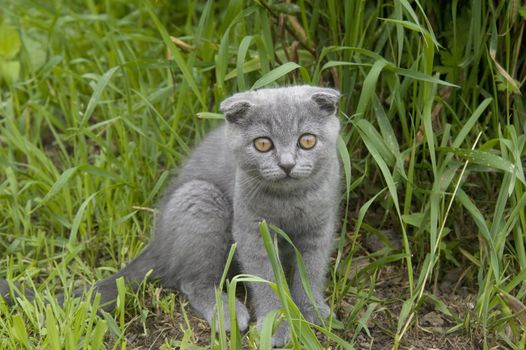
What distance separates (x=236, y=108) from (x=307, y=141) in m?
0.32

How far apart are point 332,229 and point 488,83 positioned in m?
1.09

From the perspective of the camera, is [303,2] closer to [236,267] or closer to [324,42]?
[324,42]

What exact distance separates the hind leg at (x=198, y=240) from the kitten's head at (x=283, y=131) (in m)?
0.36

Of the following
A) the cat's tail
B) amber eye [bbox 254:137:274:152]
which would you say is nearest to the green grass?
the cat's tail

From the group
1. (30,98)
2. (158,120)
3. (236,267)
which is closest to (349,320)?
(236,267)

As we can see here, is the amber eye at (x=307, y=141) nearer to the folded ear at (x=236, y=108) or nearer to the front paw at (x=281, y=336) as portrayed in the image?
the folded ear at (x=236, y=108)

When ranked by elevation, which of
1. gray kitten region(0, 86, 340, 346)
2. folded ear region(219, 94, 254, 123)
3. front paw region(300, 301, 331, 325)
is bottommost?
front paw region(300, 301, 331, 325)

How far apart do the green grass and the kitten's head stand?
0.17 m

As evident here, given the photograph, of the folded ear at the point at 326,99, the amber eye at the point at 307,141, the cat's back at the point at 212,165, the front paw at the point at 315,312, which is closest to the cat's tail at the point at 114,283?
the cat's back at the point at 212,165

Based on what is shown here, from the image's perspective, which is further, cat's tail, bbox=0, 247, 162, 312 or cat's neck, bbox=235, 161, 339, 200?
cat's tail, bbox=0, 247, 162, 312

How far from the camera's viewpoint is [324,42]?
159 inches

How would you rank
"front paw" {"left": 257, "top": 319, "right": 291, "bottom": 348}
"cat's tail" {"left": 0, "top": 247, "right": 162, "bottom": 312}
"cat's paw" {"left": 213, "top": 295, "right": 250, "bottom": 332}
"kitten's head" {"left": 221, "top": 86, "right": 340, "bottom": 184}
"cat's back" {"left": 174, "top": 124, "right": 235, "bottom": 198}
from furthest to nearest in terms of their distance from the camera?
"cat's back" {"left": 174, "top": 124, "right": 235, "bottom": 198}, "cat's tail" {"left": 0, "top": 247, "right": 162, "bottom": 312}, "cat's paw" {"left": 213, "top": 295, "right": 250, "bottom": 332}, "front paw" {"left": 257, "top": 319, "right": 291, "bottom": 348}, "kitten's head" {"left": 221, "top": 86, "right": 340, "bottom": 184}

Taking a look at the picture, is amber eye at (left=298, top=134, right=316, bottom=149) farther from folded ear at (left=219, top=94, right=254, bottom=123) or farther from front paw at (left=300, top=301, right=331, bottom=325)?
front paw at (left=300, top=301, right=331, bottom=325)

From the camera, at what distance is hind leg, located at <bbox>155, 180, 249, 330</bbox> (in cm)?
361
